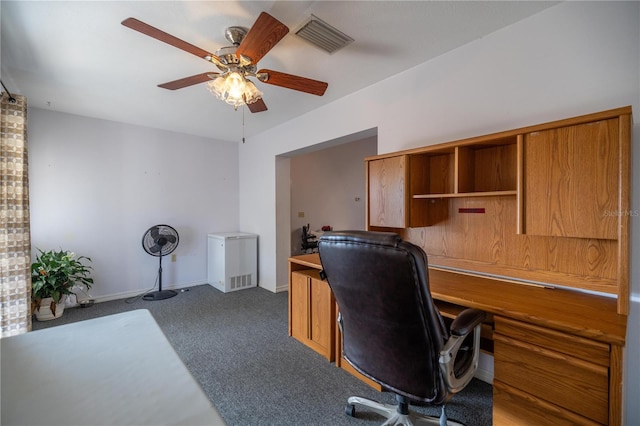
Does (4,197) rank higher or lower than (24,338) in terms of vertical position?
higher

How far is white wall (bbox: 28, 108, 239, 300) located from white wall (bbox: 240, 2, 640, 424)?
2586 mm

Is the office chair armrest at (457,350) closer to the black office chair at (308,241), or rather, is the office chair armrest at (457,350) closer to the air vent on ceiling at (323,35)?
the air vent on ceiling at (323,35)

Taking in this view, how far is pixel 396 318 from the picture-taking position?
1.15 m

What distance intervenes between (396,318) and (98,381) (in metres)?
1.04

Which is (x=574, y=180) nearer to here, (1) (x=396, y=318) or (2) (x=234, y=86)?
(1) (x=396, y=318)

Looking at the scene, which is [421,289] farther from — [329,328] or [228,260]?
[228,260]

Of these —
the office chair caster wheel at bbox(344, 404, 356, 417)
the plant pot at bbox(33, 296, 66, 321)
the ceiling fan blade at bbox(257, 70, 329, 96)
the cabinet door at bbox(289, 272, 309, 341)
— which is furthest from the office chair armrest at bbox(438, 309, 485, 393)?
the plant pot at bbox(33, 296, 66, 321)

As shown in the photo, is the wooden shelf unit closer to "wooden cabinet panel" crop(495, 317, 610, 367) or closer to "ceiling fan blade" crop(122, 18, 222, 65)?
"wooden cabinet panel" crop(495, 317, 610, 367)

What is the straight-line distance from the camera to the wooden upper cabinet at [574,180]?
1272 millimetres

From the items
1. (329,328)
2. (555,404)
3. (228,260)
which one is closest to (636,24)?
(555,404)

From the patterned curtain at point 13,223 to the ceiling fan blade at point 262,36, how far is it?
214 cm

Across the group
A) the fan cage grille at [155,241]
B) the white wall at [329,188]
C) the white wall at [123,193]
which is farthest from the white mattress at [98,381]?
the white wall at [329,188]

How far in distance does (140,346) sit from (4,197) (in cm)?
236

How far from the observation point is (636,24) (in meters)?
1.38
